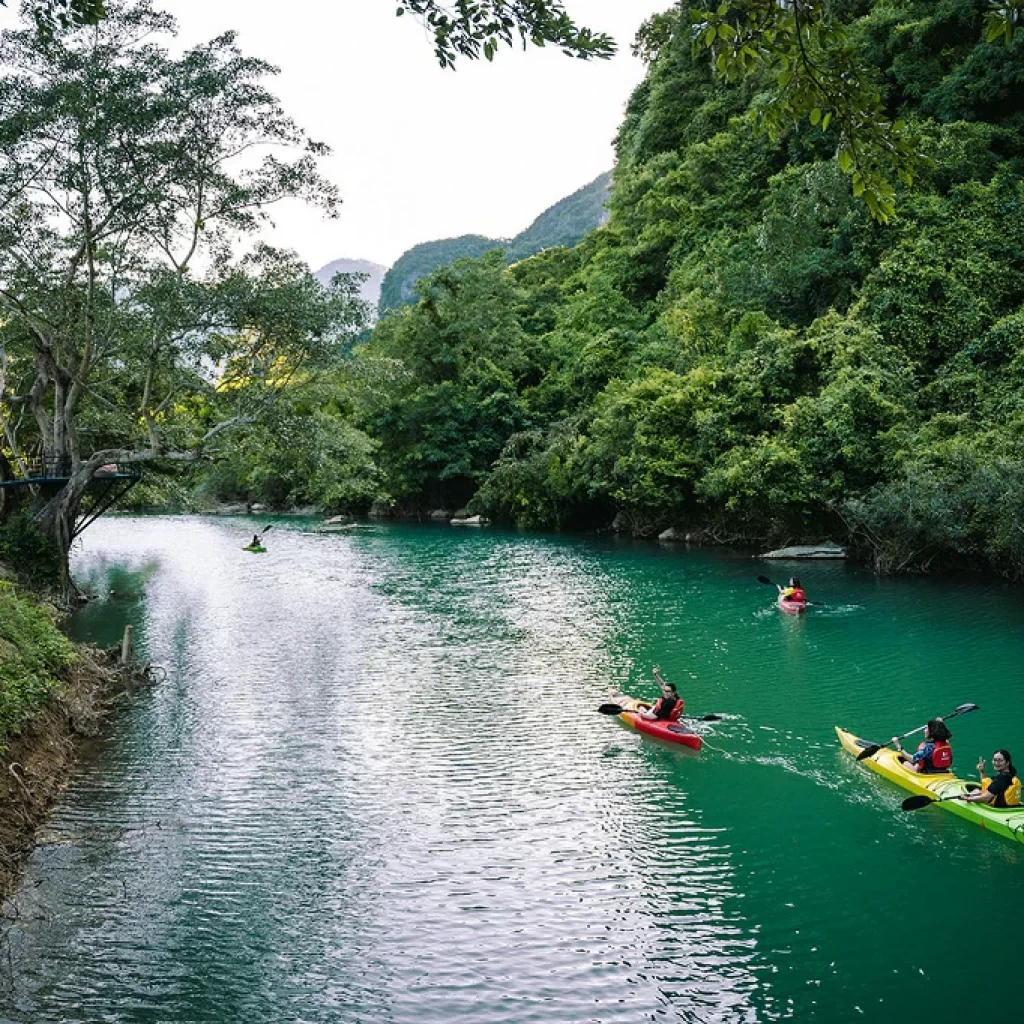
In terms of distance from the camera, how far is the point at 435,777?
12.5m

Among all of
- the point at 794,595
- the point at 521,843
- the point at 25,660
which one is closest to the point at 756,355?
the point at 794,595

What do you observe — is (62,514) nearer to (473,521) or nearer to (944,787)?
(944,787)

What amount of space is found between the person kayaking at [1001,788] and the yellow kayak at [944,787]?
0.08 metres

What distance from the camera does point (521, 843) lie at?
10320 mm

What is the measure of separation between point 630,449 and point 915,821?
29.9 meters

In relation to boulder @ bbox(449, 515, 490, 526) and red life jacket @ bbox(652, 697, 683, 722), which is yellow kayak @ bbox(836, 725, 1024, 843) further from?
boulder @ bbox(449, 515, 490, 526)

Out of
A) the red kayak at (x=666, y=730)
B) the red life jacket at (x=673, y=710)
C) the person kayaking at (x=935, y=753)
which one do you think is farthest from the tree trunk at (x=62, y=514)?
the person kayaking at (x=935, y=753)

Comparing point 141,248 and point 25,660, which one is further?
point 141,248

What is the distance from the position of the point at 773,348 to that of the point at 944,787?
89.0 ft

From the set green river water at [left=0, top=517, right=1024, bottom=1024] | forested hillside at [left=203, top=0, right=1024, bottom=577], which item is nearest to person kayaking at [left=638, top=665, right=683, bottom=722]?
green river water at [left=0, top=517, right=1024, bottom=1024]

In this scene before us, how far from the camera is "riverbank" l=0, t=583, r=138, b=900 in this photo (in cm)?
993

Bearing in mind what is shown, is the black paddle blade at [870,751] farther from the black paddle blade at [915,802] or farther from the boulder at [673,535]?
the boulder at [673,535]

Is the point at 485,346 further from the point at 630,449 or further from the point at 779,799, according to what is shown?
the point at 779,799

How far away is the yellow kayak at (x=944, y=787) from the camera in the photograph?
10.2m
